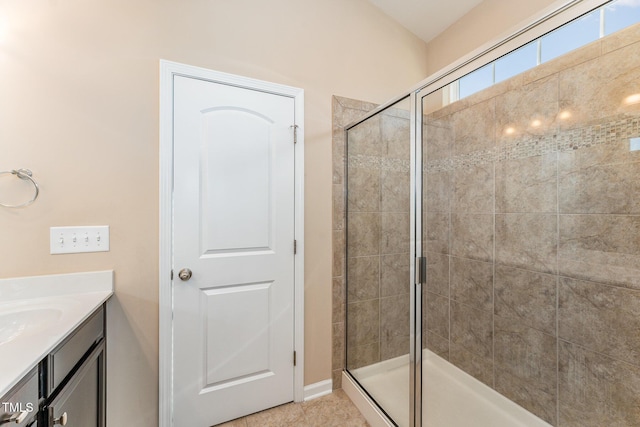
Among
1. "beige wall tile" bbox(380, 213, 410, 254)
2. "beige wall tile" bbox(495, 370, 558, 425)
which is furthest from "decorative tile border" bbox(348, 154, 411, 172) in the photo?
"beige wall tile" bbox(495, 370, 558, 425)

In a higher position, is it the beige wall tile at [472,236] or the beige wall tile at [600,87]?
the beige wall tile at [600,87]

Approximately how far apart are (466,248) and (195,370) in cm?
190

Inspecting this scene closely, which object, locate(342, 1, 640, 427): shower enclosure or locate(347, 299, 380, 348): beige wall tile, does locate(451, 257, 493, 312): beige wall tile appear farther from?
locate(347, 299, 380, 348): beige wall tile

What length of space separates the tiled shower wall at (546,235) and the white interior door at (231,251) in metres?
0.92

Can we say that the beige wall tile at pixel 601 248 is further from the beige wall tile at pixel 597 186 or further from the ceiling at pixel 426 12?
the ceiling at pixel 426 12

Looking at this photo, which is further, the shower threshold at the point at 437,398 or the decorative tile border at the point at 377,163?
the decorative tile border at the point at 377,163

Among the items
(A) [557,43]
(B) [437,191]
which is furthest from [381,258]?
(A) [557,43]

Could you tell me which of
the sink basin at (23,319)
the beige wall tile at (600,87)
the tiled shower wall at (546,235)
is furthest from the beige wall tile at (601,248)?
the sink basin at (23,319)

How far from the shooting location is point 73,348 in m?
1.03

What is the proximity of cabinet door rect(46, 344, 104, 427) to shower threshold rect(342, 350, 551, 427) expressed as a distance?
1434mm

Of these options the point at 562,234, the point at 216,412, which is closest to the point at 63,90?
the point at 216,412

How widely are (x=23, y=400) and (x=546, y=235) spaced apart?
2.23 m

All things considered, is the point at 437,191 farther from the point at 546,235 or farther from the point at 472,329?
the point at 472,329

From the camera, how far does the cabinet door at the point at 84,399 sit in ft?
2.99
